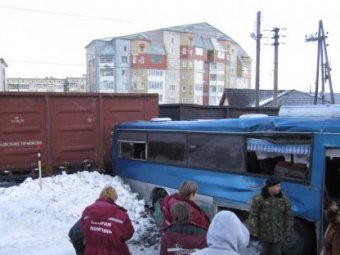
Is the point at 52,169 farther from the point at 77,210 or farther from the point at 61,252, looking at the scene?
the point at 61,252

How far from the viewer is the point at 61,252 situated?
755 centimetres

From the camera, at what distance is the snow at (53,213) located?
7926 mm

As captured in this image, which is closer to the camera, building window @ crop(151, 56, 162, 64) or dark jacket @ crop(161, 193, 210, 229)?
dark jacket @ crop(161, 193, 210, 229)

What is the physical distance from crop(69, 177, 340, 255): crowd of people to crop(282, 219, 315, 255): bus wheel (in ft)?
3.71

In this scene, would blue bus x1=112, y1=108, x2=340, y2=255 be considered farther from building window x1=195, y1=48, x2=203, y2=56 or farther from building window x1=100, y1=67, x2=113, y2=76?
building window x1=195, y1=48, x2=203, y2=56

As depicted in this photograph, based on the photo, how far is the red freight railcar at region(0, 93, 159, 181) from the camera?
36.7 feet

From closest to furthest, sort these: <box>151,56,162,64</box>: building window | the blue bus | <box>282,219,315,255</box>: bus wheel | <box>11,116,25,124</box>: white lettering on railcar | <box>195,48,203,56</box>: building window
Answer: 1. the blue bus
2. <box>282,219,315,255</box>: bus wheel
3. <box>11,116,25,124</box>: white lettering on railcar
4. <box>151,56,162,64</box>: building window
5. <box>195,48,203,56</box>: building window

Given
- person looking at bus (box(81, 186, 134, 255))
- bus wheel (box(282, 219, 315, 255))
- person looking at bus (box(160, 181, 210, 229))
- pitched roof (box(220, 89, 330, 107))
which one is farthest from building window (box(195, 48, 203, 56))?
person looking at bus (box(81, 186, 134, 255))

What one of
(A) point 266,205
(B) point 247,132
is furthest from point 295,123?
(A) point 266,205

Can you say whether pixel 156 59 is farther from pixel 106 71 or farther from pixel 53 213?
pixel 53 213

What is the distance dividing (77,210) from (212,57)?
8286 cm

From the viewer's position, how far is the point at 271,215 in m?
5.64

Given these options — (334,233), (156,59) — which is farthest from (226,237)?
(156,59)

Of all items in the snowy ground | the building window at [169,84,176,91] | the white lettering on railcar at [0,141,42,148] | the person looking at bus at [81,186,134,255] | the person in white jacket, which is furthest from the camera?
the building window at [169,84,176,91]
